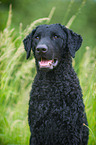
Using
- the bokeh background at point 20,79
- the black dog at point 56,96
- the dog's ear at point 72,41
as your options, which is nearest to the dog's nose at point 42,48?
the black dog at point 56,96

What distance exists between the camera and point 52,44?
2.63 metres

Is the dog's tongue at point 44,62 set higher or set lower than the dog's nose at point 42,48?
lower

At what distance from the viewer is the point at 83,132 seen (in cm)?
262

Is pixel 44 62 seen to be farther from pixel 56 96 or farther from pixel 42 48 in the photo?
pixel 56 96

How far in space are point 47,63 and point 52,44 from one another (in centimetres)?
28

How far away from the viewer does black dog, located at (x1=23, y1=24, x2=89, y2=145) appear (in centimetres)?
245

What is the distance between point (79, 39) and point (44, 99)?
42.2 inches

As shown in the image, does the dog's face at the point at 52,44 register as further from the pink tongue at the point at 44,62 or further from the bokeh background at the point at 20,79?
the bokeh background at the point at 20,79

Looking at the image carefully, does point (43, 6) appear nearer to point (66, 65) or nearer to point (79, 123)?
point (66, 65)

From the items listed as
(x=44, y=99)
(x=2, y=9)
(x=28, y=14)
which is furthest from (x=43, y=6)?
(x=44, y=99)

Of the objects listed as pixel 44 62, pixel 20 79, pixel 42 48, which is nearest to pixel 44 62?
pixel 44 62

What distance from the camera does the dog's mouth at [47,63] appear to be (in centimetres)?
252

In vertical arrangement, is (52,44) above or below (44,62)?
above

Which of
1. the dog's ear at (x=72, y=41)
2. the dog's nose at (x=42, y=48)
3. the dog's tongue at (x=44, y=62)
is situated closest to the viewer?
the dog's nose at (x=42, y=48)
